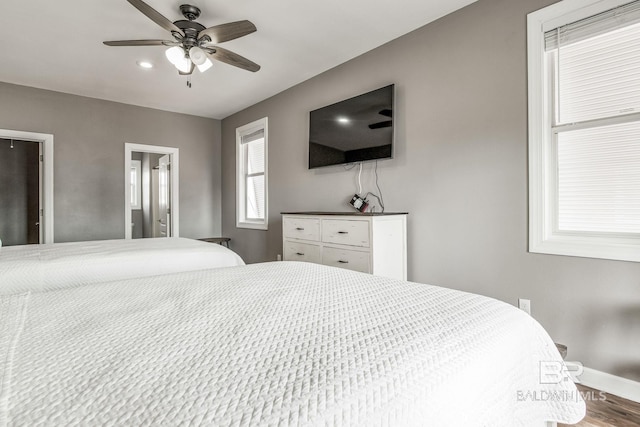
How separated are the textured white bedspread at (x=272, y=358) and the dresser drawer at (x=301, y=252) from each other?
1830 mm

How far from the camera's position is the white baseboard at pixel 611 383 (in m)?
1.76

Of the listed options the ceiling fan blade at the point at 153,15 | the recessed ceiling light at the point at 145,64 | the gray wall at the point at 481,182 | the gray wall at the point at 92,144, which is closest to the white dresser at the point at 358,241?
the gray wall at the point at 481,182

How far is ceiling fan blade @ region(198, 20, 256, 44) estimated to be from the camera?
7.03 ft

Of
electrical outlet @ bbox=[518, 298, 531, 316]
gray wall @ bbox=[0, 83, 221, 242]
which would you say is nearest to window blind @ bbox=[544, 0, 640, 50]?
electrical outlet @ bbox=[518, 298, 531, 316]

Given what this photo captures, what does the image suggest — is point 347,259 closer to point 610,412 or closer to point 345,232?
point 345,232

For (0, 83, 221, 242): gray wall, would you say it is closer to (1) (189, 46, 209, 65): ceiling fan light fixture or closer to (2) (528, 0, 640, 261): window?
(1) (189, 46, 209, 65): ceiling fan light fixture

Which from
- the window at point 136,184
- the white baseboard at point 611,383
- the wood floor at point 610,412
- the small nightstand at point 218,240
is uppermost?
the window at point 136,184

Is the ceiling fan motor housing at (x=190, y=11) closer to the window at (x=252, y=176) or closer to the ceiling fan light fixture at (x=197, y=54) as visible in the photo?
the ceiling fan light fixture at (x=197, y=54)

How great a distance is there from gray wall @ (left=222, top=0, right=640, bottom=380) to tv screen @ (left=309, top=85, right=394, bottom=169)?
0.13 meters

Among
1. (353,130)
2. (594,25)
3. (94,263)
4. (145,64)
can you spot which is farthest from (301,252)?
(594,25)

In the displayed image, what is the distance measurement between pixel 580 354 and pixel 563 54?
1.91m

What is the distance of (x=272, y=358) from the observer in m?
0.63

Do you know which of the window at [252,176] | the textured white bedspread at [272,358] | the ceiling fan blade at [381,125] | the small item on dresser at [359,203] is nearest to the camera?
the textured white bedspread at [272,358]

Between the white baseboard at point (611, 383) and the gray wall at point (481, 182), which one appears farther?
the gray wall at point (481, 182)
